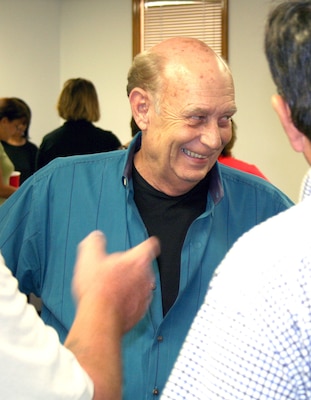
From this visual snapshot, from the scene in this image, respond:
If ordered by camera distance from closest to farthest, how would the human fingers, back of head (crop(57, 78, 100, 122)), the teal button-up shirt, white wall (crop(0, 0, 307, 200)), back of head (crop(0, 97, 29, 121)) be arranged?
the human fingers < the teal button-up shirt < back of head (crop(57, 78, 100, 122)) < back of head (crop(0, 97, 29, 121)) < white wall (crop(0, 0, 307, 200))

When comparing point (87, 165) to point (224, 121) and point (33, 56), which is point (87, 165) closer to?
point (224, 121)

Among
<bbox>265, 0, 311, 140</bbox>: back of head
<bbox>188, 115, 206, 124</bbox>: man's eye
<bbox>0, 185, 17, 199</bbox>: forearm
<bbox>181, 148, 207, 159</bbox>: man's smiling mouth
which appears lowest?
<bbox>0, 185, 17, 199</bbox>: forearm

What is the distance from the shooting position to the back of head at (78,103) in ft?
14.8

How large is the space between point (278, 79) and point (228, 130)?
3.38ft

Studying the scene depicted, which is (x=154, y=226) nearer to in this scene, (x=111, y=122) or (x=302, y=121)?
(x=302, y=121)

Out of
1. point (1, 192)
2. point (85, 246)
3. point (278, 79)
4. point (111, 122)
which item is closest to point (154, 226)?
point (85, 246)

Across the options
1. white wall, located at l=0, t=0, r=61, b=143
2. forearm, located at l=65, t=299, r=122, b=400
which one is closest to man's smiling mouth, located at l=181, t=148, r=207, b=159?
forearm, located at l=65, t=299, r=122, b=400

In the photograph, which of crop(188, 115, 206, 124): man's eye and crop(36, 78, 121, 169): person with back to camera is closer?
crop(188, 115, 206, 124): man's eye

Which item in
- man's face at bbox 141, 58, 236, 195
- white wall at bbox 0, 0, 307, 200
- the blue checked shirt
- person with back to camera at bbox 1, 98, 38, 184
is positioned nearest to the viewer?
the blue checked shirt

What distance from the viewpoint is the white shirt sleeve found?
88 centimetres

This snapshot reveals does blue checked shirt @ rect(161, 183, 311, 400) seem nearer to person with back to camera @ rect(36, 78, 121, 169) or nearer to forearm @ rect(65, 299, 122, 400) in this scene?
forearm @ rect(65, 299, 122, 400)

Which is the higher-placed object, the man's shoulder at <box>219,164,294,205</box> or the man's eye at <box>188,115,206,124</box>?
the man's eye at <box>188,115,206,124</box>

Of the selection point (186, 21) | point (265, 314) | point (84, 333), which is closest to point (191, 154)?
point (84, 333)

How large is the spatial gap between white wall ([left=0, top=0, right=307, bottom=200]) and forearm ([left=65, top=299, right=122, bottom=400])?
16.5ft
